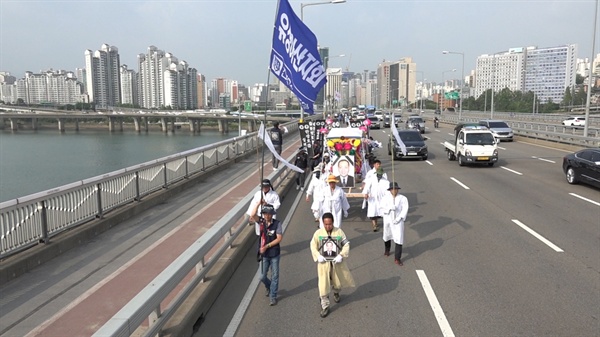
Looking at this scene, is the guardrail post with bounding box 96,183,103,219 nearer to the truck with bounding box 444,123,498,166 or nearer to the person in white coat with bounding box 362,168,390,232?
the person in white coat with bounding box 362,168,390,232

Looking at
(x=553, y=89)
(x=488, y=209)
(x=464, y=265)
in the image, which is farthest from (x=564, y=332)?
(x=553, y=89)

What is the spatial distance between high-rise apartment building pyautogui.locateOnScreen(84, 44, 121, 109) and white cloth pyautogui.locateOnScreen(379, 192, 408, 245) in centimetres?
19158

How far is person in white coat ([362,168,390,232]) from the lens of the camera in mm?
10648

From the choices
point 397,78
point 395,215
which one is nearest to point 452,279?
point 395,215

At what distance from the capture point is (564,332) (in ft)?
19.3

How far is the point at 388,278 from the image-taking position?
7.90 m

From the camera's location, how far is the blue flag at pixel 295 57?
878cm

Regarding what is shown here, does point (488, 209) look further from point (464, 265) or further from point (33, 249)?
point (33, 249)

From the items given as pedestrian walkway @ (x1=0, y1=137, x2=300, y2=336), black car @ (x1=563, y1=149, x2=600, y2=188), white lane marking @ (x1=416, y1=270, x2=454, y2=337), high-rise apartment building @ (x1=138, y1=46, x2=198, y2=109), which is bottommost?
white lane marking @ (x1=416, y1=270, x2=454, y2=337)

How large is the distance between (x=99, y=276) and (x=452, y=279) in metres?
5.97

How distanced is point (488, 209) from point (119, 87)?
205m

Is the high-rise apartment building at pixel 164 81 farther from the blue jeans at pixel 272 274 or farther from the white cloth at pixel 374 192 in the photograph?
the blue jeans at pixel 272 274

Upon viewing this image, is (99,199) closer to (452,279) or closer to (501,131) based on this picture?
(452,279)

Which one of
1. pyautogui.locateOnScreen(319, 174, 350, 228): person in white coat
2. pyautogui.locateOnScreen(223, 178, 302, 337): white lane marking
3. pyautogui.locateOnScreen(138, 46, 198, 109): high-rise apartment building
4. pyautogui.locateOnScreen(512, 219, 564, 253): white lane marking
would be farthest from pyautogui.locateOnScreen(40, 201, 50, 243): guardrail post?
pyautogui.locateOnScreen(138, 46, 198, 109): high-rise apartment building
